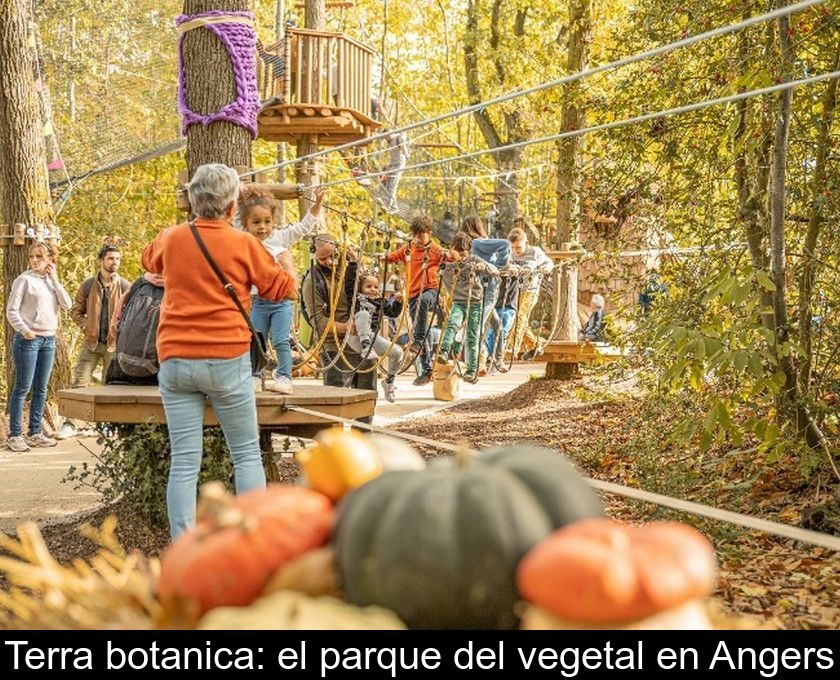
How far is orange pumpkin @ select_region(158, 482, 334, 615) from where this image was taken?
1515 mm

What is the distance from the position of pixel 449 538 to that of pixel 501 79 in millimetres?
24415

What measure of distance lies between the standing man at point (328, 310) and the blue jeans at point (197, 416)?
4158 millimetres

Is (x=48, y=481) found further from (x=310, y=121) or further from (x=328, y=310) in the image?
(x=310, y=121)

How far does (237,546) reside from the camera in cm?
154

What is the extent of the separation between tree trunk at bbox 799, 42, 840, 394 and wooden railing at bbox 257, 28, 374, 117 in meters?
9.30

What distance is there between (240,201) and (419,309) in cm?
534

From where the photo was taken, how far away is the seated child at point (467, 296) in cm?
1130

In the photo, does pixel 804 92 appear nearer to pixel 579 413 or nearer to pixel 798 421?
pixel 798 421

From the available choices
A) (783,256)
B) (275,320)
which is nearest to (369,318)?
(275,320)

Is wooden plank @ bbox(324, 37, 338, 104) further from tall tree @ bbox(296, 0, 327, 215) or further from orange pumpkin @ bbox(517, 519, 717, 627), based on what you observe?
orange pumpkin @ bbox(517, 519, 717, 627)

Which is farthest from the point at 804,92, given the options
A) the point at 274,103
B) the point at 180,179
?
the point at 274,103
